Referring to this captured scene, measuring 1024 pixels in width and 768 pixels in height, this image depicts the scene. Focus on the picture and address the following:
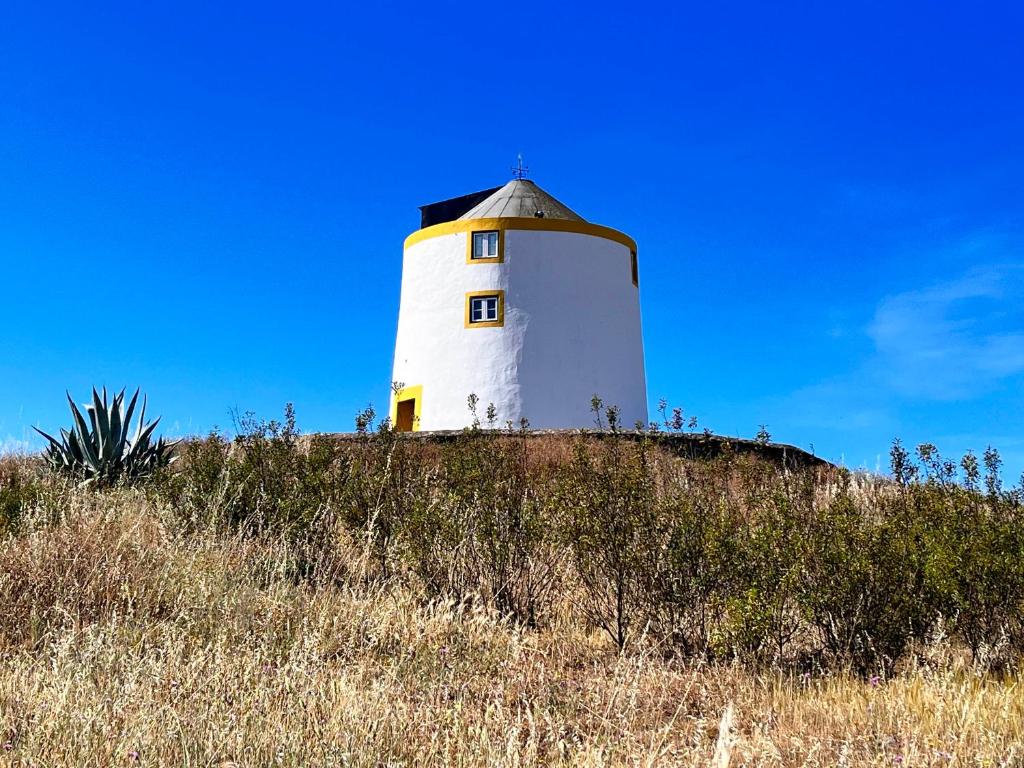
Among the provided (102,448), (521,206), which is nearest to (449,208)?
(521,206)

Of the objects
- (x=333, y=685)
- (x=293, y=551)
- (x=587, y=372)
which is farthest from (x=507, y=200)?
(x=333, y=685)

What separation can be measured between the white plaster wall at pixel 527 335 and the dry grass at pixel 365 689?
16.7m

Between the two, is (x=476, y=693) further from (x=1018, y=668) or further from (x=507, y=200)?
(x=507, y=200)

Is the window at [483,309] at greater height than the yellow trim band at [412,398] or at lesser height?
greater

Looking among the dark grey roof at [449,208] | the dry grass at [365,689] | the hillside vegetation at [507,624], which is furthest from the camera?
the dark grey roof at [449,208]

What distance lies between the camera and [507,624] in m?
7.57

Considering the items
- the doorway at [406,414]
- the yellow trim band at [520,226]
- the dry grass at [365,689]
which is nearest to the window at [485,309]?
the yellow trim band at [520,226]

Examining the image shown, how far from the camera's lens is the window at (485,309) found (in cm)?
2508

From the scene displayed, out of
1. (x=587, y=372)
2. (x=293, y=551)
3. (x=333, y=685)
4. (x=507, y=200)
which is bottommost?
(x=333, y=685)

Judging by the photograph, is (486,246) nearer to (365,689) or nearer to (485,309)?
(485,309)

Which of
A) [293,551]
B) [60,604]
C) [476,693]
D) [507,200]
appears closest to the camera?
[476,693]

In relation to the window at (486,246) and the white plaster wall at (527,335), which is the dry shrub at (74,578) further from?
the window at (486,246)

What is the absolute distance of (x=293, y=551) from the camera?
875 centimetres

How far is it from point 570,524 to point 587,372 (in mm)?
17731
